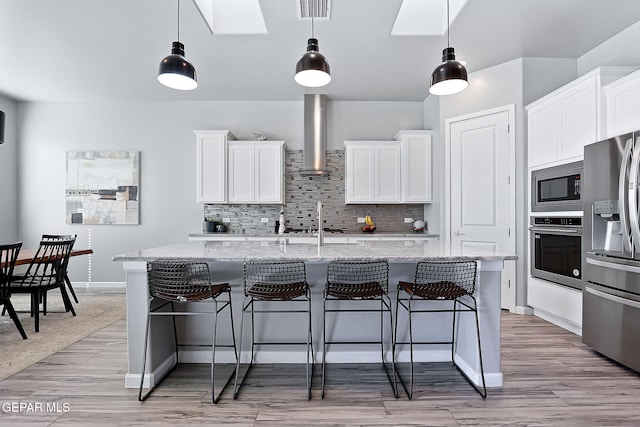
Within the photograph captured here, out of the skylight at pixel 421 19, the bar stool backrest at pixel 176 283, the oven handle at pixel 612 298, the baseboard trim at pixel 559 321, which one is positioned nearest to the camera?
the bar stool backrest at pixel 176 283

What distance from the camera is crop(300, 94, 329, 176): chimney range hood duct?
5.22 m

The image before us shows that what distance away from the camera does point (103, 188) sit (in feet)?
17.9

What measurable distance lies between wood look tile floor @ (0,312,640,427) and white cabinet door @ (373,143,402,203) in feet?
9.02

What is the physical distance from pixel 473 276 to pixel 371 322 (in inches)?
33.3

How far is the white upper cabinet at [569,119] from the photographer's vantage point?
2.95m

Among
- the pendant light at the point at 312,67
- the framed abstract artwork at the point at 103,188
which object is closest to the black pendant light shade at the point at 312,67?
the pendant light at the point at 312,67

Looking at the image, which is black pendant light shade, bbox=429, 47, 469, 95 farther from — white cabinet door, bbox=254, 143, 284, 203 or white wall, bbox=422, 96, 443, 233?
white cabinet door, bbox=254, 143, 284, 203

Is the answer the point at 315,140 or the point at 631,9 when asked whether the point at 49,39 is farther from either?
the point at 631,9

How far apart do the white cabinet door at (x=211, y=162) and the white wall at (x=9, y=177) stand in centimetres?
311

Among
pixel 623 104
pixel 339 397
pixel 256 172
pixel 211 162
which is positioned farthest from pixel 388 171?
pixel 339 397

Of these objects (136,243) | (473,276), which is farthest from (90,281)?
(473,276)

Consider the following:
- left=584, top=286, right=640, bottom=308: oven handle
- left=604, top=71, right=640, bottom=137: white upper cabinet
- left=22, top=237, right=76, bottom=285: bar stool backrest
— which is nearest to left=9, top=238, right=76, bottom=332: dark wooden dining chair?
left=22, top=237, right=76, bottom=285: bar stool backrest

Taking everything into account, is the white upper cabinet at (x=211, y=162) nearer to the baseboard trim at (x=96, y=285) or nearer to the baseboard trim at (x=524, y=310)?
the baseboard trim at (x=96, y=285)

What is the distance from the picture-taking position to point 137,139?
18.0 feet
